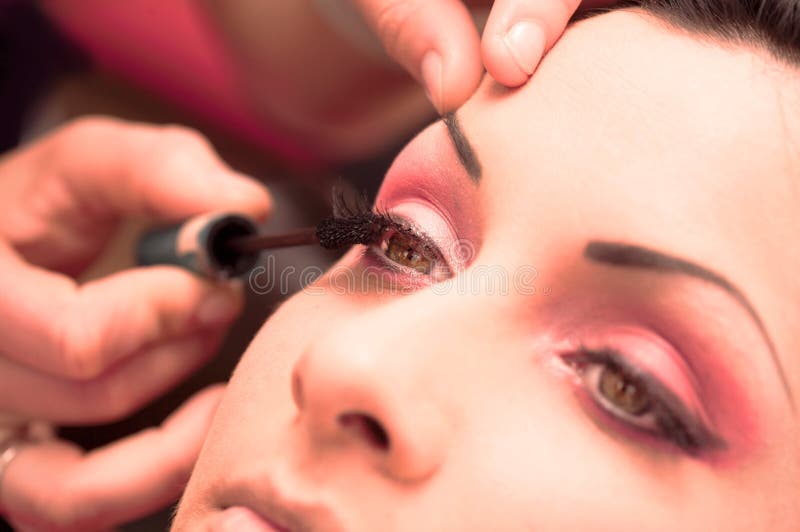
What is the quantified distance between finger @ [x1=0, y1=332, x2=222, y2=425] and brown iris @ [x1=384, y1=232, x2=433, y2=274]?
34 centimetres

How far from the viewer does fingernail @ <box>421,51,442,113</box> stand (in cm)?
69

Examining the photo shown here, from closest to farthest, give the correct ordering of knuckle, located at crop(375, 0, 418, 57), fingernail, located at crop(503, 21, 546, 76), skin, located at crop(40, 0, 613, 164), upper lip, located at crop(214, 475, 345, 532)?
1. upper lip, located at crop(214, 475, 345, 532)
2. fingernail, located at crop(503, 21, 546, 76)
3. knuckle, located at crop(375, 0, 418, 57)
4. skin, located at crop(40, 0, 613, 164)

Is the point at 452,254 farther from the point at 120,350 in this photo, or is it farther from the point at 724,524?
the point at 120,350

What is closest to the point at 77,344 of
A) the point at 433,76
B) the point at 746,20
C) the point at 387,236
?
the point at 387,236

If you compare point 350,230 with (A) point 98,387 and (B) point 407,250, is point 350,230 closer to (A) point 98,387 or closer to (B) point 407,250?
(B) point 407,250

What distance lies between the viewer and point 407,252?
702 mm

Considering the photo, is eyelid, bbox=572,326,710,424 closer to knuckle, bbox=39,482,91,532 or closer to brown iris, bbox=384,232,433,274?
brown iris, bbox=384,232,433,274

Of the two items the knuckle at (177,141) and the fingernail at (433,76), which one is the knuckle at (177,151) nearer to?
the knuckle at (177,141)

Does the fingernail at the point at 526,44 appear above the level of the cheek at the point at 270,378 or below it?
above

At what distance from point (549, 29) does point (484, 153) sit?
0.46ft

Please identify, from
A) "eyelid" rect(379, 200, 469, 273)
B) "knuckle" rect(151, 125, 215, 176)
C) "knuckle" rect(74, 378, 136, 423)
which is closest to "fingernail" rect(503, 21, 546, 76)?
"eyelid" rect(379, 200, 469, 273)

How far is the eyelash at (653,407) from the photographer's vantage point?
0.54 meters

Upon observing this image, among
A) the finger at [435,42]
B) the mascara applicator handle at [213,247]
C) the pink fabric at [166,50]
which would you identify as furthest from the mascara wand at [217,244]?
the pink fabric at [166,50]

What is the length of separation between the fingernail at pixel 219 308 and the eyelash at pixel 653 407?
A: 1.50ft
